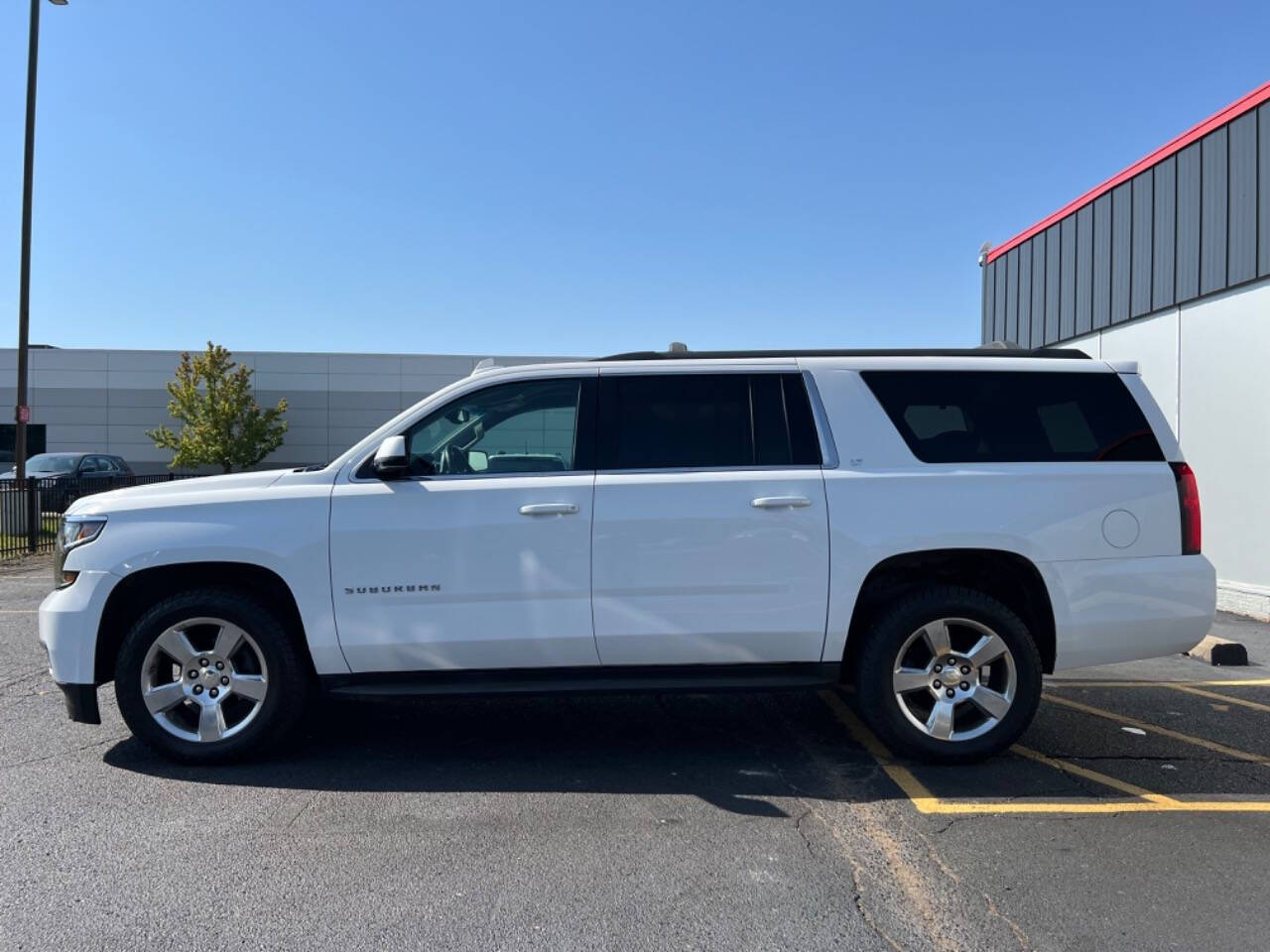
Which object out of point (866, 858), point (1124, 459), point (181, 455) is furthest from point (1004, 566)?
point (181, 455)

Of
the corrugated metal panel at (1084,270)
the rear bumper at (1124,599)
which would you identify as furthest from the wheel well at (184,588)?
the corrugated metal panel at (1084,270)

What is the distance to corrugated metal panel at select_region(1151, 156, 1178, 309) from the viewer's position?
1161cm

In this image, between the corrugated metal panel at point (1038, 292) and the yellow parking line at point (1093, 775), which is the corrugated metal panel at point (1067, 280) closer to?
the corrugated metal panel at point (1038, 292)

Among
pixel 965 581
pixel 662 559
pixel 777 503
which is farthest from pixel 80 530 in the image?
pixel 965 581

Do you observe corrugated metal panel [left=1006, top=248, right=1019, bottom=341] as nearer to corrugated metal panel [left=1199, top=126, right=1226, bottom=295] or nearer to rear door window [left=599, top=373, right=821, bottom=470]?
corrugated metal panel [left=1199, top=126, right=1226, bottom=295]

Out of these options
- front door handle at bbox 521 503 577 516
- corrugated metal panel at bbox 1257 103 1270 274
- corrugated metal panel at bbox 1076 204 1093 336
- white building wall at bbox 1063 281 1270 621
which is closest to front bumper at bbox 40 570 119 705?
front door handle at bbox 521 503 577 516

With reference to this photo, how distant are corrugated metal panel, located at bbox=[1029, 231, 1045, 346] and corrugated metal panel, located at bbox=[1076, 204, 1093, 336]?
1126 mm

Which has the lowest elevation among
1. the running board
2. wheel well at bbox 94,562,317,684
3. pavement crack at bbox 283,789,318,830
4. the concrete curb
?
pavement crack at bbox 283,789,318,830

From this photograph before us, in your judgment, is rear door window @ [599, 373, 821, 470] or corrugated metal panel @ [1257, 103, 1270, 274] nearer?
rear door window @ [599, 373, 821, 470]

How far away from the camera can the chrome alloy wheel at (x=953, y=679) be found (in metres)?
4.71

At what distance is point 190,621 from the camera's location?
470cm

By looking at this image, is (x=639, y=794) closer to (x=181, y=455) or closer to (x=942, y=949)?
(x=942, y=949)

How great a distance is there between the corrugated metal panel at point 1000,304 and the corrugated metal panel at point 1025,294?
715 millimetres

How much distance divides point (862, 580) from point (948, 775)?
1.05 meters
